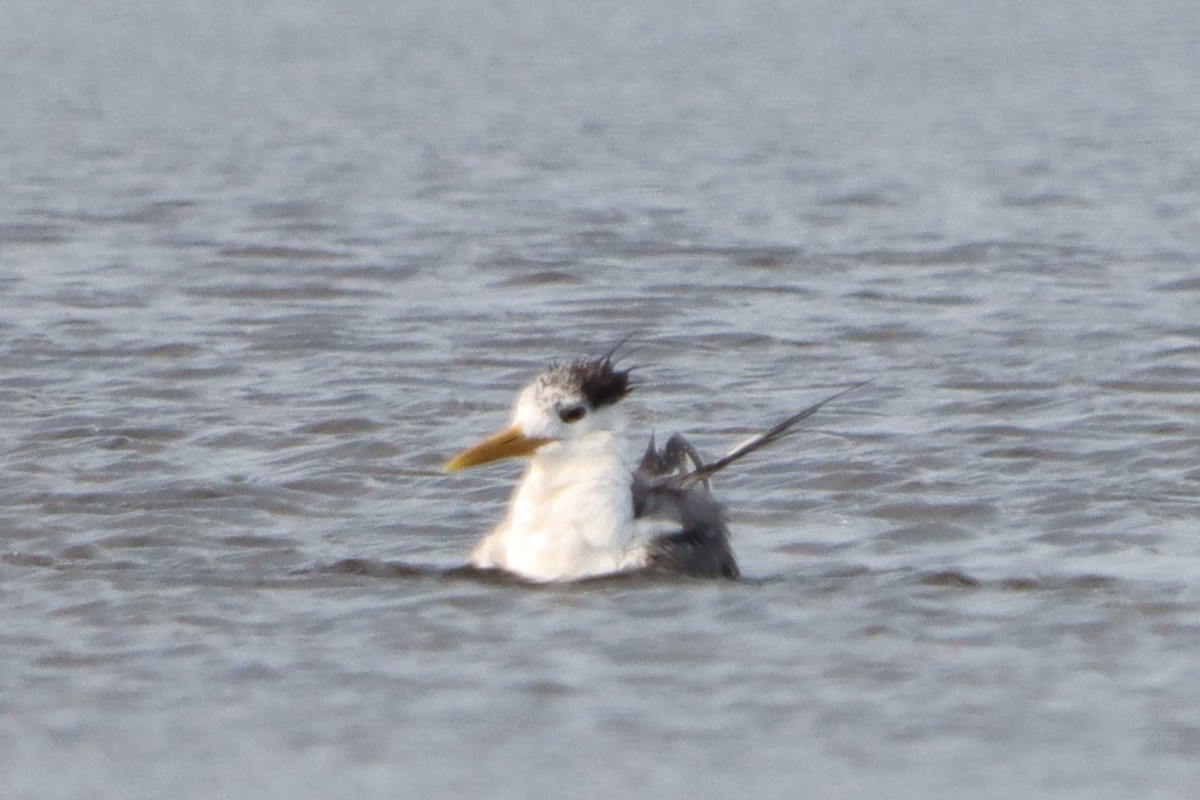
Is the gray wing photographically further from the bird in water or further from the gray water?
the gray water

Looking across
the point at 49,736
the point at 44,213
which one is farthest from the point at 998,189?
the point at 49,736

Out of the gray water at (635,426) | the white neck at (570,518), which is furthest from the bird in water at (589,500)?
the gray water at (635,426)

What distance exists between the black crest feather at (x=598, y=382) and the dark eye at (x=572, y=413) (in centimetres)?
4

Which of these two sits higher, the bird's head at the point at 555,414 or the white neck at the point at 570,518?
the bird's head at the point at 555,414

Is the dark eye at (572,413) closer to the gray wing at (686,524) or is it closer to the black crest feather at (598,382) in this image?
the black crest feather at (598,382)

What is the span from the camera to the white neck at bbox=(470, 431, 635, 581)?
896cm

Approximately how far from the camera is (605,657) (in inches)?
309

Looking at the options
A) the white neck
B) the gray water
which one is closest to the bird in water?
the white neck

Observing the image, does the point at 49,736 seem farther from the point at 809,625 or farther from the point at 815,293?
the point at 815,293

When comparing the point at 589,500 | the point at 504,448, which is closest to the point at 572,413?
the point at 504,448

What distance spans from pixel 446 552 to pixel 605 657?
1.93 meters

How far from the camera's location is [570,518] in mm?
9086

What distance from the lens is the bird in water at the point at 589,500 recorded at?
8.95 meters

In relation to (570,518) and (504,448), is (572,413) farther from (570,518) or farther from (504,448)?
Answer: (570,518)
